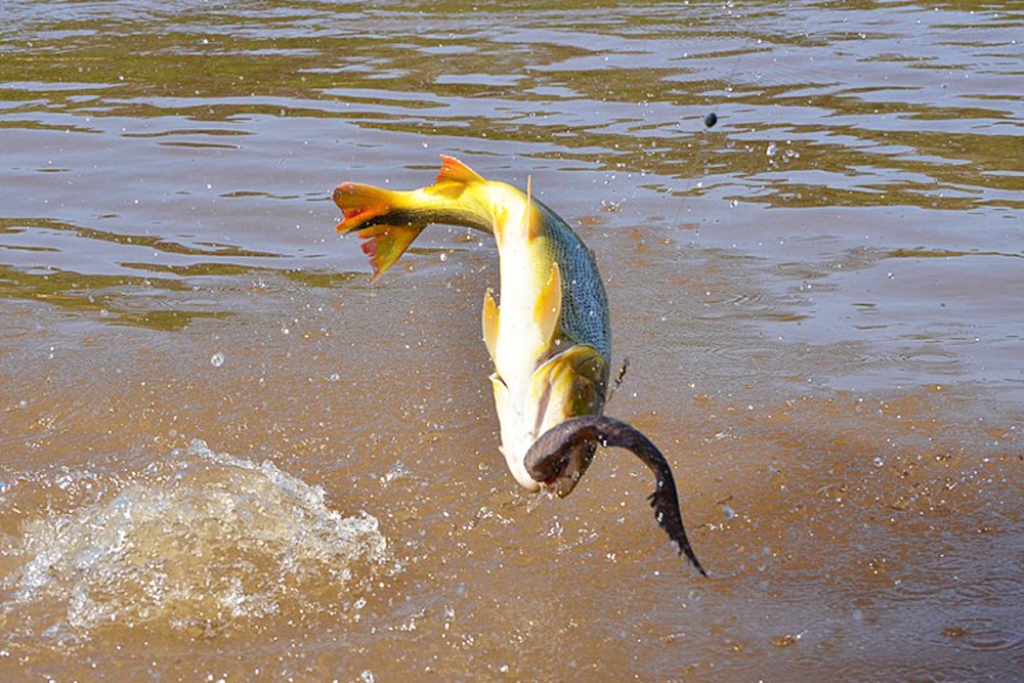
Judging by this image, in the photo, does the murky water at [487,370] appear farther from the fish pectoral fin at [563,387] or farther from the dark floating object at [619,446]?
the dark floating object at [619,446]

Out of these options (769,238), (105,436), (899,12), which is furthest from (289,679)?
(899,12)

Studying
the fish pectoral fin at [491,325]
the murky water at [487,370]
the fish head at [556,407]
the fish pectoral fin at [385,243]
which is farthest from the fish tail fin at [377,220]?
the murky water at [487,370]

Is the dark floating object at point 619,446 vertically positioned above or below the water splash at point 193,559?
above

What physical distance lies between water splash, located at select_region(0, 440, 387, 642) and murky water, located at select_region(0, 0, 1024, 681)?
0.05 ft

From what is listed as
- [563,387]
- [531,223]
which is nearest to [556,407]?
[563,387]

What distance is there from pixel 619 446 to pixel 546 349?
385 millimetres

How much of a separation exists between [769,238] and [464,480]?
10.5 feet

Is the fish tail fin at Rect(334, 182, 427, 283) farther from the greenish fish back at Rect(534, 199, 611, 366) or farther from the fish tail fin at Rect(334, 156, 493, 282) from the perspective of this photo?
the greenish fish back at Rect(534, 199, 611, 366)

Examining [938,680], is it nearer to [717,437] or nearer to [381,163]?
[717,437]

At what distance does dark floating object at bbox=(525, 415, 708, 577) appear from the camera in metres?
3.05

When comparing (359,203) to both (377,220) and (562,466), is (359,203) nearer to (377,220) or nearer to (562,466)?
(377,220)

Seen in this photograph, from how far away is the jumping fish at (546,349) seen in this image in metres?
3.10

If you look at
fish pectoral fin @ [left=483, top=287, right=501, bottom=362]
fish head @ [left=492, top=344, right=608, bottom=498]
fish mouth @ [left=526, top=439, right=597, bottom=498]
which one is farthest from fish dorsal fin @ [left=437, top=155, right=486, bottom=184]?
fish mouth @ [left=526, top=439, right=597, bottom=498]

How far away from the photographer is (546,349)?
11.0 ft
